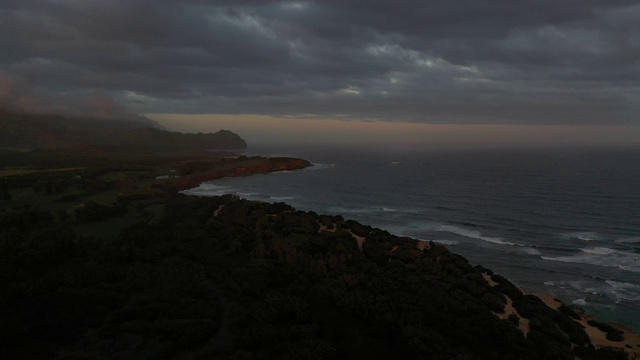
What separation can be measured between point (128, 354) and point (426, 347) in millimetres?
14695

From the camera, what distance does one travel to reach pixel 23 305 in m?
22.1

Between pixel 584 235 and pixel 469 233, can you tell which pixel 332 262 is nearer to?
pixel 469 233

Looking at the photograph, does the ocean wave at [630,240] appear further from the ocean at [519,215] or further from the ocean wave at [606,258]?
the ocean wave at [606,258]

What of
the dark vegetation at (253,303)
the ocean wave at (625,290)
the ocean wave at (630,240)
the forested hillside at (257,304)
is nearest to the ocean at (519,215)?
the ocean wave at (625,290)

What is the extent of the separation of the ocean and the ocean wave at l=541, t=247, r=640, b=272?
0.33 ft

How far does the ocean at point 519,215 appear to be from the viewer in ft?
131

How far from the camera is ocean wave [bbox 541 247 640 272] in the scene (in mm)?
43688

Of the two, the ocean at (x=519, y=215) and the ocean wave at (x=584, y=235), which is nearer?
the ocean at (x=519, y=215)

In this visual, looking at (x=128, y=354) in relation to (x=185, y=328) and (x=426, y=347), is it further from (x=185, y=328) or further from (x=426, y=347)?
(x=426, y=347)

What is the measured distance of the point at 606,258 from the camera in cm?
4616

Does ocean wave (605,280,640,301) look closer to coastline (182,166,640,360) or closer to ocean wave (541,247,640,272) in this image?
ocean wave (541,247,640,272)

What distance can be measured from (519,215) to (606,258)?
80.7ft

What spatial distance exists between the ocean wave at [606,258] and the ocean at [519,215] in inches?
4.0

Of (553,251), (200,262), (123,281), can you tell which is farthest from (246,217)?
(553,251)
